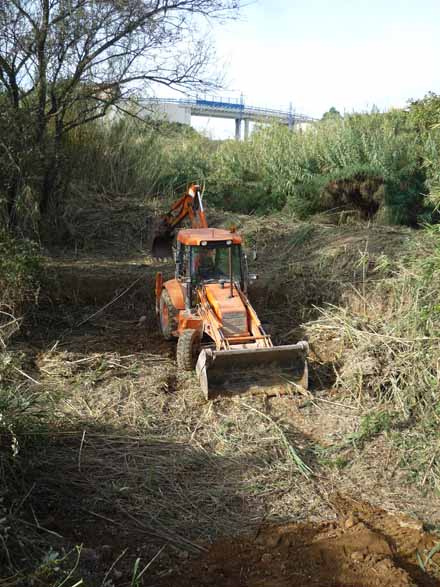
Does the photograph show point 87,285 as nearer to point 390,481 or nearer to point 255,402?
point 255,402

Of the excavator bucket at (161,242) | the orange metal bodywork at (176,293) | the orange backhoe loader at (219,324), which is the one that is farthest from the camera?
the excavator bucket at (161,242)

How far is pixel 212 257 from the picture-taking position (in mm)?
7434

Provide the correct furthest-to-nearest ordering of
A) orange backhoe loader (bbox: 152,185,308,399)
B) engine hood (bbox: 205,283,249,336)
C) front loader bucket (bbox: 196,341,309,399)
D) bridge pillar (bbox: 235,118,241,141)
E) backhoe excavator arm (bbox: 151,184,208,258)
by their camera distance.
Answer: bridge pillar (bbox: 235,118,241,141)
backhoe excavator arm (bbox: 151,184,208,258)
engine hood (bbox: 205,283,249,336)
orange backhoe loader (bbox: 152,185,308,399)
front loader bucket (bbox: 196,341,309,399)

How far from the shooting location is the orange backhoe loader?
6.44 m

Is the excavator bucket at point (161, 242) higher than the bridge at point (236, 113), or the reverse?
the bridge at point (236, 113)

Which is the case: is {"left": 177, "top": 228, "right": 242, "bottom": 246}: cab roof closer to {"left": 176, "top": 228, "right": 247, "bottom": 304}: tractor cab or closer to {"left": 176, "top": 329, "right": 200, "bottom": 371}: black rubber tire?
{"left": 176, "top": 228, "right": 247, "bottom": 304}: tractor cab

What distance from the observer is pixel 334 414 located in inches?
245

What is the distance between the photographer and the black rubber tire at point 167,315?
24.6 ft

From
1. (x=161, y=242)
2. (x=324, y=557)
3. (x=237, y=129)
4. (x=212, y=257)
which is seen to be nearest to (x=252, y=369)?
(x=212, y=257)

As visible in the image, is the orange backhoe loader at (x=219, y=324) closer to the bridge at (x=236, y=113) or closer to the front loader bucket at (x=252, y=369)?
the front loader bucket at (x=252, y=369)

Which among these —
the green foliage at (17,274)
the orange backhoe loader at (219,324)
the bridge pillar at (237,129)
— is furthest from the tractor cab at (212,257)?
the bridge pillar at (237,129)

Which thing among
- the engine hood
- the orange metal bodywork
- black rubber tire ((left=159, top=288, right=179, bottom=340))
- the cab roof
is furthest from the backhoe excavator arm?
the engine hood

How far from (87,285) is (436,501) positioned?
6.20 m

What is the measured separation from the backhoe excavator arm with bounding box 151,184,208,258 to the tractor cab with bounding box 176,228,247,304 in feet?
2.02
